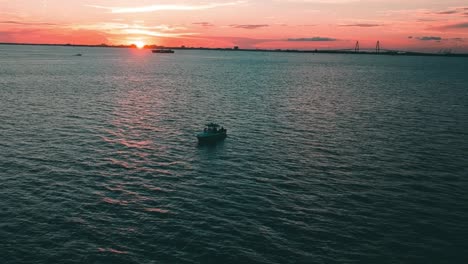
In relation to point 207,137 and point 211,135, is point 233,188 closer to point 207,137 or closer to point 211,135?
point 207,137

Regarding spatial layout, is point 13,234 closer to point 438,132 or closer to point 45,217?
point 45,217

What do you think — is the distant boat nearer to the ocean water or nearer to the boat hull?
the boat hull

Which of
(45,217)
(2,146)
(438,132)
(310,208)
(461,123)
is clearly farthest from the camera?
(461,123)

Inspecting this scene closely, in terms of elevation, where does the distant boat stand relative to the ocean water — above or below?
above

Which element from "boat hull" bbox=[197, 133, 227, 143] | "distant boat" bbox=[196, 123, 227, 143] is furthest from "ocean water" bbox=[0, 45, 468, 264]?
"distant boat" bbox=[196, 123, 227, 143]

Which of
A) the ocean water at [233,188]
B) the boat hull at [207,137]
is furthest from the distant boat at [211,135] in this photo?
the ocean water at [233,188]

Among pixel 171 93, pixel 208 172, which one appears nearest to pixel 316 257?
pixel 208 172

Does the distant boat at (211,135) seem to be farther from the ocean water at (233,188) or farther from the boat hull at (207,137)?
the ocean water at (233,188)

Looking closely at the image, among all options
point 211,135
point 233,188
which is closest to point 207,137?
point 211,135
